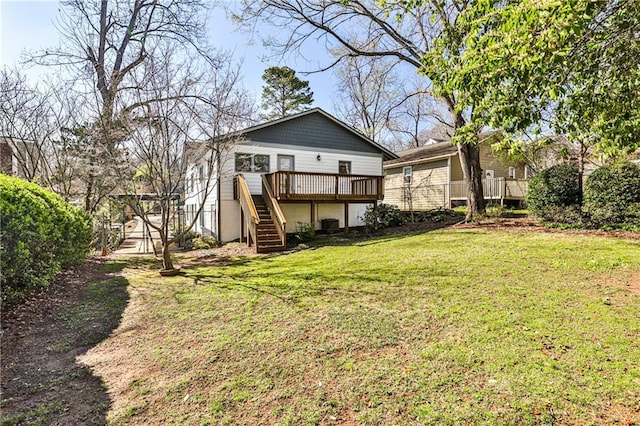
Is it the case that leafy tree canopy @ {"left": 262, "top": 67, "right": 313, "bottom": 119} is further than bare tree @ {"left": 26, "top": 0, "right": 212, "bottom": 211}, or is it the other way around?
leafy tree canopy @ {"left": 262, "top": 67, "right": 313, "bottom": 119}

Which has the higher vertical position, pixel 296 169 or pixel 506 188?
pixel 296 169

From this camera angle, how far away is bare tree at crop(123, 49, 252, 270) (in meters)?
7.68

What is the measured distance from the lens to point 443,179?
2022cm

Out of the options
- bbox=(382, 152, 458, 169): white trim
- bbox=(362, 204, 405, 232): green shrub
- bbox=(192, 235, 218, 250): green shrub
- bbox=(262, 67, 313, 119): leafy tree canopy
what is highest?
bbox=(262, 67, 313, 119): leafy tree canopy

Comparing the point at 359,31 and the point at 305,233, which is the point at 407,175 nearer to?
the point at 359,31

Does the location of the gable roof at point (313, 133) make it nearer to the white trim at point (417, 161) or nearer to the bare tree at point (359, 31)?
the bare tree at point (359, 31)

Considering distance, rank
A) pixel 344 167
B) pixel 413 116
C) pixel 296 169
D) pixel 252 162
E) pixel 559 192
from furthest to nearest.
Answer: pixel 413 116 < pixel 344 167 < pixel 296 169 < pixel 252 162 < pixel 559 192

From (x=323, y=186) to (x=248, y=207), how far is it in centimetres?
345

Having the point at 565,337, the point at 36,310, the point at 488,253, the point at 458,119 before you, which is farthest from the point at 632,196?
the point at 36,310

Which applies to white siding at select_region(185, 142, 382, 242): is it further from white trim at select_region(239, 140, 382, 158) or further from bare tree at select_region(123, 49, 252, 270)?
bare tree at select_region(123, 49, 252, 270)

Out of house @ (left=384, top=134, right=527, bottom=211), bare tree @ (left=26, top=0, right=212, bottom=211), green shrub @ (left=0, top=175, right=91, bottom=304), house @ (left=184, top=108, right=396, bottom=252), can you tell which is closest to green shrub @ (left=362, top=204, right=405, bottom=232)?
house @ (left=184, top=108, right=396, bottom=252)

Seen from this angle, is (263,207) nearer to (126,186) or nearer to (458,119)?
(126,186)

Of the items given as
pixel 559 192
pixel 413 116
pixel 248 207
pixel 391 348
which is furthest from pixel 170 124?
pixel 413 116

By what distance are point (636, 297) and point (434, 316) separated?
10.1 feet
